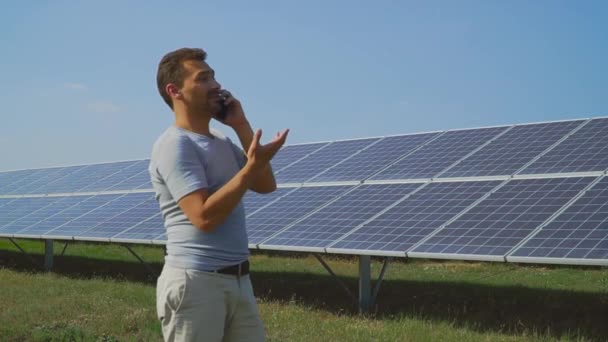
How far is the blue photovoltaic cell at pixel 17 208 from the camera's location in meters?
15.9

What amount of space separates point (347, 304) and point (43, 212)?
316 inches

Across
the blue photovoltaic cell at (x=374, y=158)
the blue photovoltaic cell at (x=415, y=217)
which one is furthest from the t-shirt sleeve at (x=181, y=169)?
the blue photovoltaic cell at (x=374, y=158)

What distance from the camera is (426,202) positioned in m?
10.3

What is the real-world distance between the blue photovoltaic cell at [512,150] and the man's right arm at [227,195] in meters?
8.38

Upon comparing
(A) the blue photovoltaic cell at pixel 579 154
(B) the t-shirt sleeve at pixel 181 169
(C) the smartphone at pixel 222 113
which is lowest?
(A) the blue photovoltaic cell at pixel 579 154

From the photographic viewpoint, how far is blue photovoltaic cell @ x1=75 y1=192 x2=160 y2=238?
42.5 feet

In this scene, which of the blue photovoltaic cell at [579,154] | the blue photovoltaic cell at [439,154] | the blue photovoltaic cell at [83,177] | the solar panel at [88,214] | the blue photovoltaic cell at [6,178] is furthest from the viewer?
the blue photovoltaic cell at [6,178]

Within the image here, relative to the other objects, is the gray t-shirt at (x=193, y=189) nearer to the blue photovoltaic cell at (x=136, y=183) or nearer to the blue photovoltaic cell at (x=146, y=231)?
the blue photovoltaic cell at (x=146, y=231)

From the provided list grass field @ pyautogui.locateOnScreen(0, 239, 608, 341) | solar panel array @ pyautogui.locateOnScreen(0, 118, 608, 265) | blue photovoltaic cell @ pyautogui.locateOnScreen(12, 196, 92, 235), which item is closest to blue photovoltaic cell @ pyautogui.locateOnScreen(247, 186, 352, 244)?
solar panel array @ pyautogui.locateOnScreen(0, 118, 608, 265)

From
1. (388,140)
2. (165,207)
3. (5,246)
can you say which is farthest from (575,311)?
(5,246)

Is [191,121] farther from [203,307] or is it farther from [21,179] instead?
[21,179]

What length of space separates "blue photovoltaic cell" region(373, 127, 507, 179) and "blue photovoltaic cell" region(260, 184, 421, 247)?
50cm

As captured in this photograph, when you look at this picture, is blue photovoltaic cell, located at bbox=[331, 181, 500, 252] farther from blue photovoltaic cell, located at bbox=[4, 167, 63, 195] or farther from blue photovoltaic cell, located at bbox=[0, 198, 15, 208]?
blue photovoltaic cell, located at bbox=[4, 167, 63, 195]

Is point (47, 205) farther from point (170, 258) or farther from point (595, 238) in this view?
point (170, 258)
